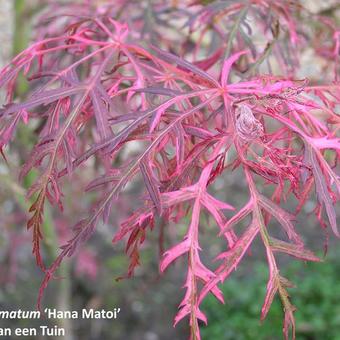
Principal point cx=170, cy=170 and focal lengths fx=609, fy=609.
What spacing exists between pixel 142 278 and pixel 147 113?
2122 millimetres

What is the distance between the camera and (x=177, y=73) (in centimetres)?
82

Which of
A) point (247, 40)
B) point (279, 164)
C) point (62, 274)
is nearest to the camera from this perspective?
point (279, 164)

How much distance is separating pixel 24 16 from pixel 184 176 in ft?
→ 4.05

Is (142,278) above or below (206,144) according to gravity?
below

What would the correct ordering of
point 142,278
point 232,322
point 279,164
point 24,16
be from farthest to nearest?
1. point 142,278
2. point 232,322
3. point 24,16
4. point 279,164

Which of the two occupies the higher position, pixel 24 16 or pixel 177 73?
pixel 177 73

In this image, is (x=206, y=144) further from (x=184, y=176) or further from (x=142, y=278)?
(x=142, y=278)

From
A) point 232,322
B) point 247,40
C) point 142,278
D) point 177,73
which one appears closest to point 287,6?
point 247,40

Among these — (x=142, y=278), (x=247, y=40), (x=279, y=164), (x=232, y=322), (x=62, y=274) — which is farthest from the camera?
(x=142, y=278)

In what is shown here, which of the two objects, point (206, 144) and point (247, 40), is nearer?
point (206, 144)

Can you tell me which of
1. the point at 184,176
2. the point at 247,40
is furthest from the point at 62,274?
the point at 184,176

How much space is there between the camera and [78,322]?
2521 millimetres

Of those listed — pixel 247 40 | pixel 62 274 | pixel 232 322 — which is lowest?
pixel 232 322

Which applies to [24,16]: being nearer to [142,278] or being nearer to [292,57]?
[292,57]
